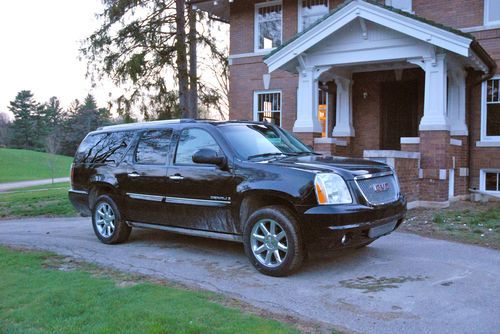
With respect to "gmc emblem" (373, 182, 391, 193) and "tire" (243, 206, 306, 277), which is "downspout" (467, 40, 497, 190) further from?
"tire" (243, 206, 306, 277)

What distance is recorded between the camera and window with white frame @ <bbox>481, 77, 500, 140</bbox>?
13.2m

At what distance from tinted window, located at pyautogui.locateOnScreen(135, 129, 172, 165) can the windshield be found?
1.02 metres

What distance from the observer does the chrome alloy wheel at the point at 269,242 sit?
5.55 metres

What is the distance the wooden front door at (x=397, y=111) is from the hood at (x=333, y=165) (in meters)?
9.32

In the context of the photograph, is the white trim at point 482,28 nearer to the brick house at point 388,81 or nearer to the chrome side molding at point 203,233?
the brick house at point 388,81

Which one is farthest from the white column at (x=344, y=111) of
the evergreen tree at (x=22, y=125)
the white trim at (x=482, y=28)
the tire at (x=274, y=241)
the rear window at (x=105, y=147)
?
the evergreen tree at (x=22, y=125)

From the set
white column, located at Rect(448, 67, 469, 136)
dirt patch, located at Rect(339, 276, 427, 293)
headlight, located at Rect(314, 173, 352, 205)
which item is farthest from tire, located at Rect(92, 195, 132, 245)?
white column, located at Rect(448, 67, 469, 136)

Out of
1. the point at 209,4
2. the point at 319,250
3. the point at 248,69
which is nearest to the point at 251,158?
the point at 319,250

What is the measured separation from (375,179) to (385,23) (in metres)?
6.81

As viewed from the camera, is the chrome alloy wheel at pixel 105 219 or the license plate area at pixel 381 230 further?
the chrome alloy wheel at pixel 105 219

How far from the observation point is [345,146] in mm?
14828

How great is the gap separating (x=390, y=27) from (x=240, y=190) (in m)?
7.31

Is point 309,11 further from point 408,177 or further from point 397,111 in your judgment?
point 408,177

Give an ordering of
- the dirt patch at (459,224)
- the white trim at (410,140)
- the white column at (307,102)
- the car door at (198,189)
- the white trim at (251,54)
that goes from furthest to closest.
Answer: the white trim at (251,54) → the white column at (307,102) → the white trim at (410,140) → the dirt patch at (459,224) → the car door at (198,189)
